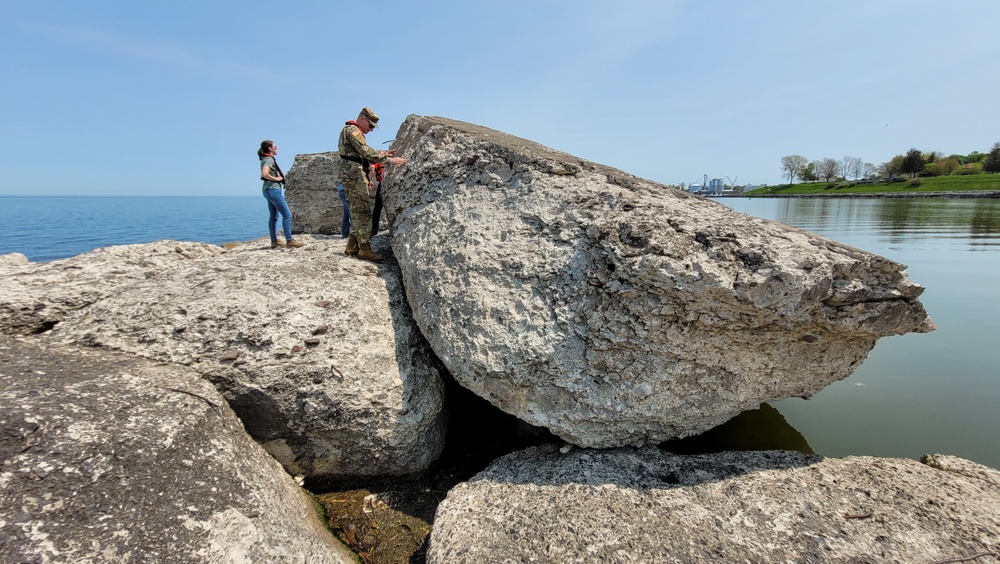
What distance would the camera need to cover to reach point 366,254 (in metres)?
5.96

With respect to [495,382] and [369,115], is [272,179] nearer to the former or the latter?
[369,115]

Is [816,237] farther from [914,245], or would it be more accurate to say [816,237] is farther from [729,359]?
[914,245]

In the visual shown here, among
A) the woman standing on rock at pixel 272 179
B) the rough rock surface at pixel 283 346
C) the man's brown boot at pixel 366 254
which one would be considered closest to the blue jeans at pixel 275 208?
the woman standing on rock at pixel 272 179

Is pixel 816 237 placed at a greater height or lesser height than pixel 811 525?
greater

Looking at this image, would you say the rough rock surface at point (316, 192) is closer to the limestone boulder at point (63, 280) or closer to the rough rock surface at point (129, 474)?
the limestone boulder at point (63, 280)

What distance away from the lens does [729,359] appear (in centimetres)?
397

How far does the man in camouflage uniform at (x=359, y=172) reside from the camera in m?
5.96

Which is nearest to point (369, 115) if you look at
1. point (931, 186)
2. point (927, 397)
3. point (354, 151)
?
point (354, 151)

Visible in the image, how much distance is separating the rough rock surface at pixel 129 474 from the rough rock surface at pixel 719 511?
131cm

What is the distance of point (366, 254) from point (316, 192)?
4202 mm

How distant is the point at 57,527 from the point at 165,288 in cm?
272

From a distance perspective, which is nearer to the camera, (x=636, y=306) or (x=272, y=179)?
(x=636, y=306)

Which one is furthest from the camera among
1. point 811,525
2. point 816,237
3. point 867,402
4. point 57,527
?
point 867,402

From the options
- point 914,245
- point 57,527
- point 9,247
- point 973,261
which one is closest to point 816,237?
point 57,527
